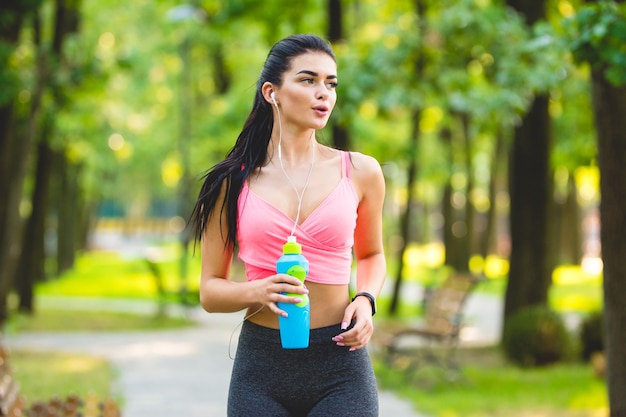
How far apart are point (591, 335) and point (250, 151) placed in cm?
1103

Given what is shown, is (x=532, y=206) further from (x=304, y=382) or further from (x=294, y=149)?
(x=304, y=382)

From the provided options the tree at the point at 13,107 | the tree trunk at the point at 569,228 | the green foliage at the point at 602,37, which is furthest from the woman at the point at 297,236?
the tree trunk at the point at 569,228

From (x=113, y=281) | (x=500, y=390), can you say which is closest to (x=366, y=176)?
(x=500, y=390)

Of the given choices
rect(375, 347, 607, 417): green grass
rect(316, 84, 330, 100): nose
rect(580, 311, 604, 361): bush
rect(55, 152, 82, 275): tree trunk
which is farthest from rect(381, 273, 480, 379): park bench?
rect(55, 152, 82, 275): tree trunk

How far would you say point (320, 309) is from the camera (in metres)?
3.08

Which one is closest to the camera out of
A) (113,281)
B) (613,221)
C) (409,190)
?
(613,221)

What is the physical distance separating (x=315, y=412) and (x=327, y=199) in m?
0.64

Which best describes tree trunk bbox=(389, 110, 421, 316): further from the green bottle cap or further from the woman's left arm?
the green bottle cap

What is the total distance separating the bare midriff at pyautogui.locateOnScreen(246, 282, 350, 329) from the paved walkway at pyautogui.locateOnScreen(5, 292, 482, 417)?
5.00 metres

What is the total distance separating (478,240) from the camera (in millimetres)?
48281

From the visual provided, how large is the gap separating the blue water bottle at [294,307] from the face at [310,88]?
0.45 m

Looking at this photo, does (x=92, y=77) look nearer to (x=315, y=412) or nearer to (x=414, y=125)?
(x=414, y=125)

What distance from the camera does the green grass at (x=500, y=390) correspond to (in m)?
9.67

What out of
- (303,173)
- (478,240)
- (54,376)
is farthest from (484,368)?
(478,240)
